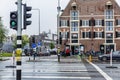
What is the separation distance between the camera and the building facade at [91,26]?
323 ft

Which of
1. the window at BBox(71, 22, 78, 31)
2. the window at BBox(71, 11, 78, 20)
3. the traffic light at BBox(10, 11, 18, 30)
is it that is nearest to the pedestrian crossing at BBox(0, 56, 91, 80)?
the traffic light at BBox(10, 11, 18, 30)

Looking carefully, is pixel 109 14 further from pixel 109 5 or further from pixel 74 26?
pixel 74 26

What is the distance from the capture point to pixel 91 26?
325 ft

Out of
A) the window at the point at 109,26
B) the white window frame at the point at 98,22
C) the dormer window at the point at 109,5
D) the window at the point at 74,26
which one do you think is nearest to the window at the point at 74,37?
the window at the point at 74,26

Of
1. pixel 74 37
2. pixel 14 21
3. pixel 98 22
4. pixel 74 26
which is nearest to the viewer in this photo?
pixel 14 21

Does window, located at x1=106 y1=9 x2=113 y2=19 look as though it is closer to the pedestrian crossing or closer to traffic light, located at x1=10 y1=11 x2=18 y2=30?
the pedestrian crossing

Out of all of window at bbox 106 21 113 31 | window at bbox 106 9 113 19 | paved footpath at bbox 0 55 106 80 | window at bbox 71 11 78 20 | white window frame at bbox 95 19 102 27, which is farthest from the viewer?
window at bbox 71 11 78 20

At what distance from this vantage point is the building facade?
9844 centimetres

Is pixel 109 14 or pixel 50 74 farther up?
pixel 109 14

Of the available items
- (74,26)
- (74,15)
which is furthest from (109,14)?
(74,26)

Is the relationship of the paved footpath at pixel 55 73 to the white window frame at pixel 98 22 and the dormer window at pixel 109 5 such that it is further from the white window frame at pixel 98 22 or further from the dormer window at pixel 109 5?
the dormer window at pixel 109 5

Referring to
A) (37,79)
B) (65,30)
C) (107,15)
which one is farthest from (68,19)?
(37,79)

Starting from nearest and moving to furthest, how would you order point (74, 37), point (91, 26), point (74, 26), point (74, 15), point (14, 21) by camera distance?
point (14, 21) → point (91, 26) → point (74, 26) → point (74, 37) → point (74, 15)

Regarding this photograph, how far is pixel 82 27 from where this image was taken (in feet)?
327
